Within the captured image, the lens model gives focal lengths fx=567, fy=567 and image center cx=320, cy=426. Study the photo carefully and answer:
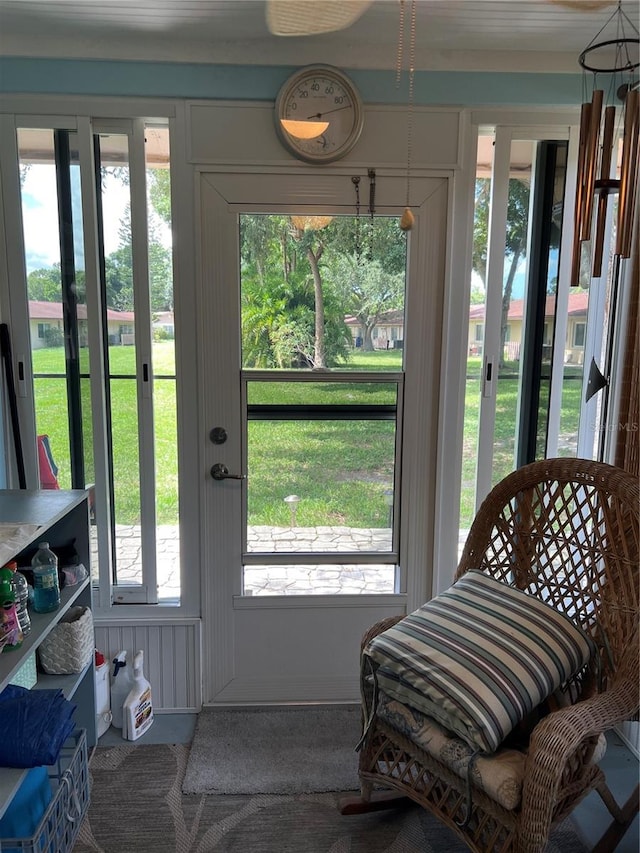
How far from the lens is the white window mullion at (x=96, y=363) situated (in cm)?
202

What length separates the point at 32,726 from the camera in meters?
1.47

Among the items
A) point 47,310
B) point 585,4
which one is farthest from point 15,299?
point 585,4

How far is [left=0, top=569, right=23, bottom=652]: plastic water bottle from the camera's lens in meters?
1.44

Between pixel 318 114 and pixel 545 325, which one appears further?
pixel 545 325

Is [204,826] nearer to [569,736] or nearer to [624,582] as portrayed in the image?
[569,736]

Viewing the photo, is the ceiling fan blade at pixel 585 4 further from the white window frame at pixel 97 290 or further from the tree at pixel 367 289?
the white window frame at pixel 97 290

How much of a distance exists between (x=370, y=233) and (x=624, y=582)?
56.7 inches

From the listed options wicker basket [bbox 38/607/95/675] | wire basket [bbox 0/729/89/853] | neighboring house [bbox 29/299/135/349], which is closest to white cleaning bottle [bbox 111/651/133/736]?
wicker basket [bbox 38/607/95/675]

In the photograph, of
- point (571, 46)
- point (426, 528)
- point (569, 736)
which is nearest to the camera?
point (569, 736)

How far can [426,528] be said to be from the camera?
2.27 metres

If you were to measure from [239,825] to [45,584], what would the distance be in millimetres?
939

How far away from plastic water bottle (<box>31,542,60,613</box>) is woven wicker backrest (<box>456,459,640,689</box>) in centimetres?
126

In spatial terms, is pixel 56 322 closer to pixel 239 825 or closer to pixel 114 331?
pixel 114 331

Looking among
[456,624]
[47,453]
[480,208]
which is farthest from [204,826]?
[480,208]
